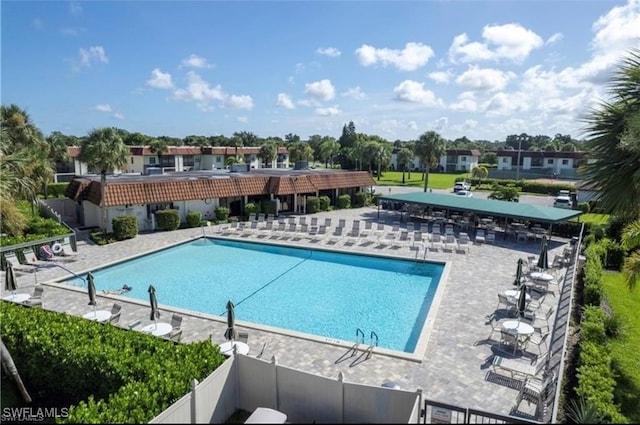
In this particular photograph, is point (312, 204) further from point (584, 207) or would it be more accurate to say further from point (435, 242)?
point (584, 207)

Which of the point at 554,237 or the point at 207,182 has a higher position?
the point at 207,182

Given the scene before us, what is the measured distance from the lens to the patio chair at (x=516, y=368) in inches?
358

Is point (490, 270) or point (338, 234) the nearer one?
point (490, 270)

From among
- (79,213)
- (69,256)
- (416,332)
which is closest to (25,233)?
(69,256)

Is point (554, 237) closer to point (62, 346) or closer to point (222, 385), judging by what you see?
point (222, 385)

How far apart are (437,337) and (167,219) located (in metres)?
20.3

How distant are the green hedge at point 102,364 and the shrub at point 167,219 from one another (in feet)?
54.7

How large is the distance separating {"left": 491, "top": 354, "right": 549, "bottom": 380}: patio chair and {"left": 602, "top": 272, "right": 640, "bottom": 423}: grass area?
1536 mm

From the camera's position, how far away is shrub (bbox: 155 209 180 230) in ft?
85.2

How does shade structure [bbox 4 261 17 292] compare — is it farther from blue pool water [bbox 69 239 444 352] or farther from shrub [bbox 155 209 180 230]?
shrub [bbox 155 209 180 230]

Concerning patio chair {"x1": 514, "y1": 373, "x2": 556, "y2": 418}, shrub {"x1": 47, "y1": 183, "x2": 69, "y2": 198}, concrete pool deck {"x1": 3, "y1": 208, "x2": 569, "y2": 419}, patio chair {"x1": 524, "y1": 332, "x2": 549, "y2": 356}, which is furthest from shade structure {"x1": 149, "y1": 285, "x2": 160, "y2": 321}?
shrub {"x1": 47, "y1": 183, "x2": 69, "y2": 198}

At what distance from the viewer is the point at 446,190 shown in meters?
49.7

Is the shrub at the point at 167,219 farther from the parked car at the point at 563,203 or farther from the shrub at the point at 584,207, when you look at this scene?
the shrub at the point at 584,207

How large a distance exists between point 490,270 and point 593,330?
878 cm
